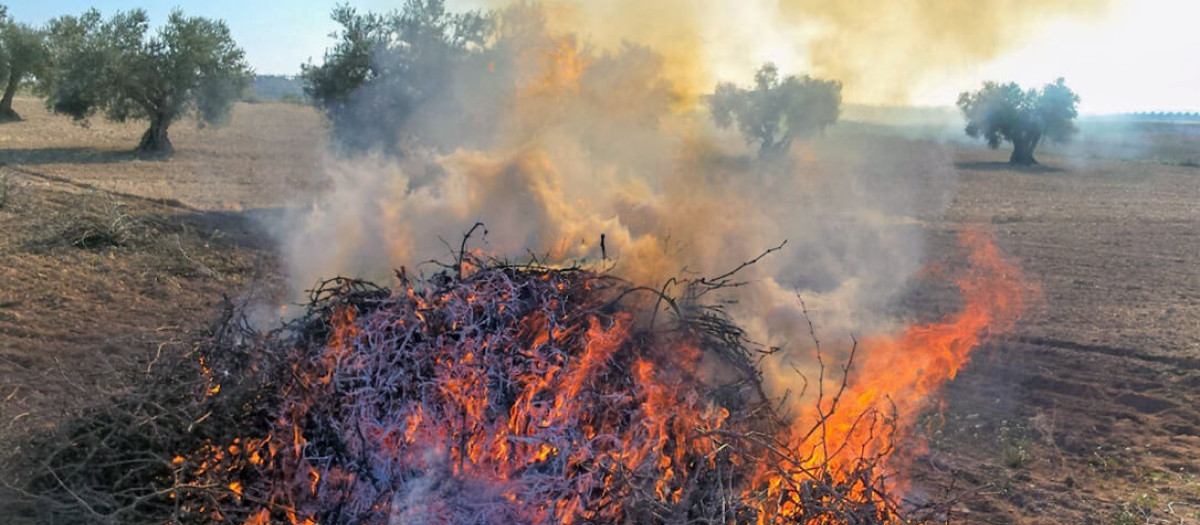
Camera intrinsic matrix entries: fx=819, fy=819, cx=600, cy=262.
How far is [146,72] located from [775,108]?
18.7 m

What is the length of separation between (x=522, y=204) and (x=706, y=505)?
5127mm

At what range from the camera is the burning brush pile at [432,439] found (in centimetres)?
395

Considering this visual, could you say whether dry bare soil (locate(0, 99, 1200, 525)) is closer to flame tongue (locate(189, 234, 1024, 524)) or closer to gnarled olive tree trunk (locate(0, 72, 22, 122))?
flame tongue (locate(189, 234, 1024, 524))

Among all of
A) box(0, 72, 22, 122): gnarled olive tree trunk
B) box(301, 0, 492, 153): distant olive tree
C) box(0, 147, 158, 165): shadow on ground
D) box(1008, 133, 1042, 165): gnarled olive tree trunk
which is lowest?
box(0, 147, 158, 165): shadow on ground

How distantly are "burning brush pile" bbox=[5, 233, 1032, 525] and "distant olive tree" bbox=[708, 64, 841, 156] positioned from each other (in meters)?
7.30

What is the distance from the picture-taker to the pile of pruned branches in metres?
3.95

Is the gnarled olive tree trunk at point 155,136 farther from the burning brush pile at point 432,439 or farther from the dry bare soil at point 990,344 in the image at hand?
A: the burning brush pile at point 432,439

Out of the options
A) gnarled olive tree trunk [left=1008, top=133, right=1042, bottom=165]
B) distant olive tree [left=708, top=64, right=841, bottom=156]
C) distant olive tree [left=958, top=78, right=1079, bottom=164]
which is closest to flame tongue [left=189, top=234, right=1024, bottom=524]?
distant olive tree [left=708, top=64, right=841, bottom=156]

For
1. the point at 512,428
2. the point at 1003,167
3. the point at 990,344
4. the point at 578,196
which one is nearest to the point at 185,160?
the point at 578,196

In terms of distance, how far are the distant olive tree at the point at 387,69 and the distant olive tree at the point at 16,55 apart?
2191 cm

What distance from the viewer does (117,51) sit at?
23859mm

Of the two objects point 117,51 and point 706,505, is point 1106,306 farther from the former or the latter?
point 117,51

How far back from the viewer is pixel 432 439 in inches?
161

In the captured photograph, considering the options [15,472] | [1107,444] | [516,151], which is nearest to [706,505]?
[15,472]
